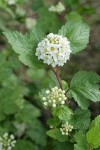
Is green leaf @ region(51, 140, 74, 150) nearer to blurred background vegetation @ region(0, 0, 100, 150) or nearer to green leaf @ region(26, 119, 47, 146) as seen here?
blurred background vegetation @ region(0, 0, 100, 150)

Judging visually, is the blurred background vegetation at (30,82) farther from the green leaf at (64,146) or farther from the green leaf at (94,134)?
the green leaf at (94,134)

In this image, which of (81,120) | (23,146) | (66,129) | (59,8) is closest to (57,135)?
(66,129)

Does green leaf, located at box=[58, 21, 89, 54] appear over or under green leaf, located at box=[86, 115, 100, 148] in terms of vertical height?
over

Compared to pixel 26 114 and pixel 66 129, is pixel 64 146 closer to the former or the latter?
pixel 66 129

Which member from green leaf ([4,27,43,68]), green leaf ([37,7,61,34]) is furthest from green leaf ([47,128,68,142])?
green leaf ([37,7,61,34])

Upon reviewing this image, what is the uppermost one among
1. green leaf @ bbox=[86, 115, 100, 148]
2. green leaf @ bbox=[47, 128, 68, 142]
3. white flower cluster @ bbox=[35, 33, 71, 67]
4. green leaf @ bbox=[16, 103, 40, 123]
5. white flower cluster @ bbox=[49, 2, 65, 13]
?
white flower cluster @ bbox=[49, 2, 65, 13]

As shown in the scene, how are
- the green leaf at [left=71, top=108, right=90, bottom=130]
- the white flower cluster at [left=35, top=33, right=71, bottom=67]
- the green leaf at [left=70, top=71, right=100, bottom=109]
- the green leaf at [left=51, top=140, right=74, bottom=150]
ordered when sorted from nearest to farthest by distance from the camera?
1. the white flower cluster at [left=35, top=33, right=71, bottom=67]
2. the green leaf at [left=70, top=71, right=100, bottom=109]
3. the green leaf at [left=71, top=108, right=90, bottom=130]
4. the green leaf at [left=51, top=140, right=74, bottom=150]
